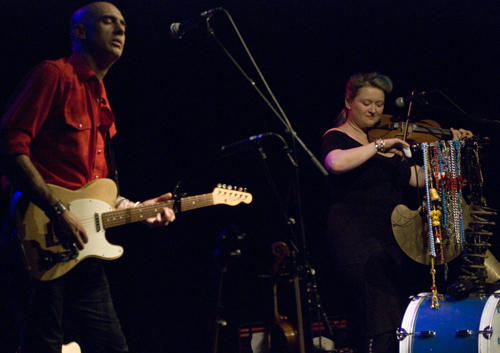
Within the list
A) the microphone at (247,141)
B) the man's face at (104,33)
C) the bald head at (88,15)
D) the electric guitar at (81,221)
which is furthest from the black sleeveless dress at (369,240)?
the bald head at (88,15)

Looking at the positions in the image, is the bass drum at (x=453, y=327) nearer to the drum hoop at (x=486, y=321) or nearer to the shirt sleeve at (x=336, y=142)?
the drum hoop at (x=486, y=321)

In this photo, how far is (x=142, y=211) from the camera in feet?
8.07

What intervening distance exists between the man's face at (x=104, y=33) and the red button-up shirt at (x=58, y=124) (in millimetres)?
123

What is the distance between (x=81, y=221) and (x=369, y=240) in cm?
170

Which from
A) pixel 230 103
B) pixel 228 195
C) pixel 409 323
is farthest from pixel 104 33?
pixel 409 323

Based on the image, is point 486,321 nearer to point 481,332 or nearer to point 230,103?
point 481,332

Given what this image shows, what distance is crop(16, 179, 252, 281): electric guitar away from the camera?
2012mm

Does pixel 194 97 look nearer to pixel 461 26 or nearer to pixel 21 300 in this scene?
pixel 21 300

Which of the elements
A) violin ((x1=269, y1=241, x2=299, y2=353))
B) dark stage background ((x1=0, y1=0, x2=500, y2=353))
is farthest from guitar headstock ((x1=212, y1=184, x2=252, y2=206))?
violin ((x1=269, y1=241, x2=299, y2=353))

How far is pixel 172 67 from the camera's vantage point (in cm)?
364

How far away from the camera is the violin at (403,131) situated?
3.28 meters

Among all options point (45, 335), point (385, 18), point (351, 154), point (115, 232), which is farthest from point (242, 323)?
point (385, 18)

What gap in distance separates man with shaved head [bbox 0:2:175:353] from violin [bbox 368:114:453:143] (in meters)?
1.62

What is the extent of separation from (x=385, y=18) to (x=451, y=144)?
1672 mm
